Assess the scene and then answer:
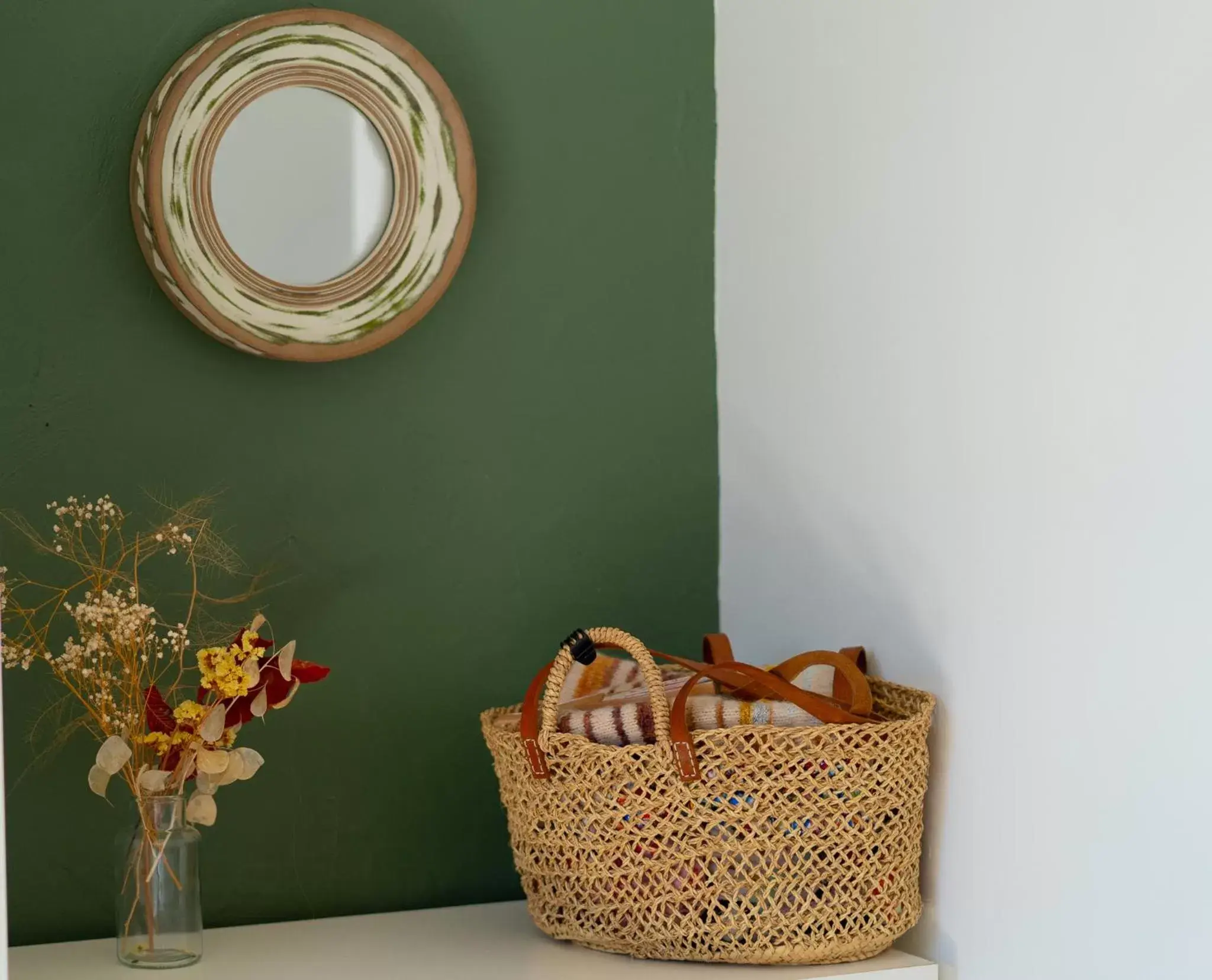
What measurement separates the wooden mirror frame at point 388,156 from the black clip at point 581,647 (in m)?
0.45

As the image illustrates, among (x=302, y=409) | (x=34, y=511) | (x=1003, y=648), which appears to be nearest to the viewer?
(x=1003, y=648)

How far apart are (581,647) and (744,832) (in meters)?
0.24

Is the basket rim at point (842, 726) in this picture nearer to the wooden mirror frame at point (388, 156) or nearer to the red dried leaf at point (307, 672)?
the red dried leaf at point (307, 672)

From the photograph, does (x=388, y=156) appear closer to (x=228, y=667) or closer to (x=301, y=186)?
(x=301, y=186)

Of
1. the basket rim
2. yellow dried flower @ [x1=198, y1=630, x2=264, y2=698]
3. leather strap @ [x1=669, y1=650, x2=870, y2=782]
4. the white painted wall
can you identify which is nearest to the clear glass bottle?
yellow dried flower @ [x1=198, y1=630, x2=264, y2=698]

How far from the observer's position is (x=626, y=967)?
4.40 ft

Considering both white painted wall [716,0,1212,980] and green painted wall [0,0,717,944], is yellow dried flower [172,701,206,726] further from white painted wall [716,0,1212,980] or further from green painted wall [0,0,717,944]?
white painted wall [716,0,1212,980]

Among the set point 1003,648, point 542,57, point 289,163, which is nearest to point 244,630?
point 289,163

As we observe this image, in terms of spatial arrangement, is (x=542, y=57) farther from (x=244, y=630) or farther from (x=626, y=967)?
(x=626, y=967)

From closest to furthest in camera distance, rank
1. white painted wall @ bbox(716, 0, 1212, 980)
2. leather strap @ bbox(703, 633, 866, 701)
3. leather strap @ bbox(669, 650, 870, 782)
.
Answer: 1. white painted wall @ bbox(716, 0, 1212, 980)
2. leather strap @ bbox(669, 650, 870, 782)
3. leather strap @ bbox(703, 633, 866, 701)

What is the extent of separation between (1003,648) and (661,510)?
59 cm

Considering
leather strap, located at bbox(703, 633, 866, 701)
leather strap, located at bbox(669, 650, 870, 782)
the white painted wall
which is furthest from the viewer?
leather strap, located at bbox(703, 633, 866, 701)

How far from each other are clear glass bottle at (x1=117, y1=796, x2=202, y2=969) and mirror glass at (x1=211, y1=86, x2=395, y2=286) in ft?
1.97

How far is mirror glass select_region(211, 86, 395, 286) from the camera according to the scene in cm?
153
